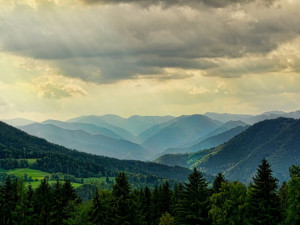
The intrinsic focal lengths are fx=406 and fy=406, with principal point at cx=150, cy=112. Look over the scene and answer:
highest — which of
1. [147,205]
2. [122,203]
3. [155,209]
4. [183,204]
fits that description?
[183,204]

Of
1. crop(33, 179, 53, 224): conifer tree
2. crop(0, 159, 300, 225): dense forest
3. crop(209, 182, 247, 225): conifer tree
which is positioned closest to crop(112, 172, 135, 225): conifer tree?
crop(0, 159, 300, 225): dense forest

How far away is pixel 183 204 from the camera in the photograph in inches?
2805

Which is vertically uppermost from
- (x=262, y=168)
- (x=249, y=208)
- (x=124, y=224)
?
(x=262, y=168)

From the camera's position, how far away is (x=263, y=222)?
62.8 m

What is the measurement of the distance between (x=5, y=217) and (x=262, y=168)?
49.4 meters

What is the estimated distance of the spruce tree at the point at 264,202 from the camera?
63000 millimetres

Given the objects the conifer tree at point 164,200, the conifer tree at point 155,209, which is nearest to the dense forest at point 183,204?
the conifer tree at point 155,209

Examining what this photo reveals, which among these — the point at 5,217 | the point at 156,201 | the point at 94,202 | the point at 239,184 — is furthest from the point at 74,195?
the point at 239,184

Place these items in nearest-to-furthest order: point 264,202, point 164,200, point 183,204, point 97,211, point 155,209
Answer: point 264,202, point 183,204, point 97,211, point 155,209, point 164,200

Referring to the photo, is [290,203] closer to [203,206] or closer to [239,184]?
[239,184]

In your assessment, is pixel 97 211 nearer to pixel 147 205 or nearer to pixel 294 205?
pixel 147 205

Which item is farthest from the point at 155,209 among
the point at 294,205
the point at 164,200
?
the point at 294,205

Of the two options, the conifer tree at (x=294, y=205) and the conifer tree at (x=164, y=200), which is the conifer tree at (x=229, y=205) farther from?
the conifer tree at (x=164, y=200)

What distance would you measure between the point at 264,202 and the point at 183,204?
47.5 ft
